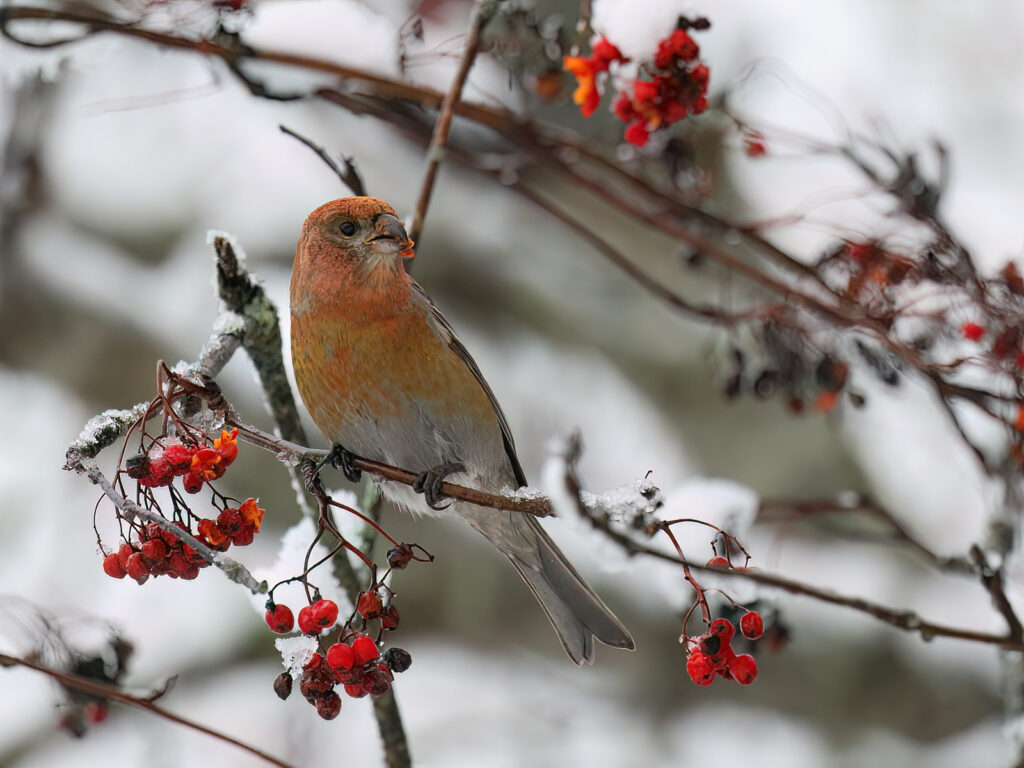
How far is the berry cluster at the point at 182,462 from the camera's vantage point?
1.15 meters

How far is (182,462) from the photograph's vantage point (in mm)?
1161

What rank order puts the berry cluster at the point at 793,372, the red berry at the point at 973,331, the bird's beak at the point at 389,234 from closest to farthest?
the bird's beak at the point at 389,234 → the red berry at the point at 973,331 → the berry cluster at the point at 793,372

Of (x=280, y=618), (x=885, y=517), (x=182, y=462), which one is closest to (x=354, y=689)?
(x=280, y=618)

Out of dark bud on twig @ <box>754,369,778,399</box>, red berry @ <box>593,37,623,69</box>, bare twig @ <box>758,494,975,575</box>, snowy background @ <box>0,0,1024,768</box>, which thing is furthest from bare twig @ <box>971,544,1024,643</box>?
snowy background @ <box>0,0,1024,768</box>

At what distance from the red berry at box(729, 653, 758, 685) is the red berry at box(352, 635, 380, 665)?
0.50m

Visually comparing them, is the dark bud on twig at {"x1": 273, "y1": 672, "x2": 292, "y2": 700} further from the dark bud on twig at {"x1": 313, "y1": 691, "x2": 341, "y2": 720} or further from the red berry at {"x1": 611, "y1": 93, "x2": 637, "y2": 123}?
the red berry at {"x1": 611, "y1": 93, "x2": 637, "y2": 123}

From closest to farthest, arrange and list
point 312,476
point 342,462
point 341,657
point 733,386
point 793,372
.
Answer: point 341,657 → point 312,476 → point 342,462 → point 793,372 → point 733,386

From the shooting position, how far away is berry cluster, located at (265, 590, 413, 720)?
1.25 metres

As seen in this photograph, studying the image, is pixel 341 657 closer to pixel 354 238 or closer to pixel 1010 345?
pixel 354 238

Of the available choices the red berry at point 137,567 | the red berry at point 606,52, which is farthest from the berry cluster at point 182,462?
the red berry at point 606,52

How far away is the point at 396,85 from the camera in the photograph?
2.18m

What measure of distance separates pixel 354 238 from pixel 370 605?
2.07 feet

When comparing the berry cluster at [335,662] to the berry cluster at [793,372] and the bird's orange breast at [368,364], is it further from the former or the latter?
the berry cluster at [793,372]

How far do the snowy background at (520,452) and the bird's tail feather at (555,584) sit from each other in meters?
1.53
